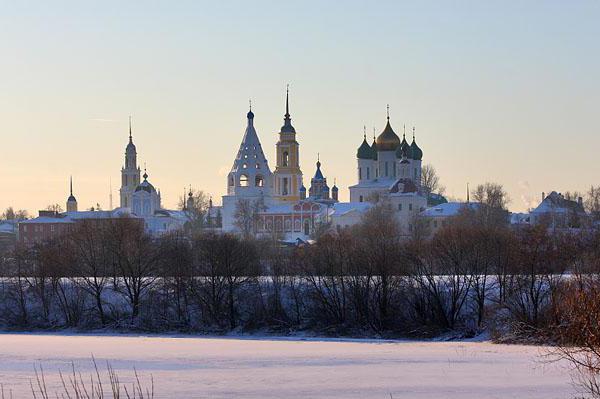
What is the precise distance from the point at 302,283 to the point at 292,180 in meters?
71.8

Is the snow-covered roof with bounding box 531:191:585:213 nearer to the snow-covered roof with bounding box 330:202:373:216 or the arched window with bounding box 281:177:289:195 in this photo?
the snow-covered roof with bounding box 330:202:373:216

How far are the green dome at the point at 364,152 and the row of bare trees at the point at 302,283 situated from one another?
6401cm

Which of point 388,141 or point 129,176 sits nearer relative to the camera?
point 388,141

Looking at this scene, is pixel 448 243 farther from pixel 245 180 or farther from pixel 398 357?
pixel 245 180

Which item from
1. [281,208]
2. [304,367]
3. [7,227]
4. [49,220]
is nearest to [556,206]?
[281,208]

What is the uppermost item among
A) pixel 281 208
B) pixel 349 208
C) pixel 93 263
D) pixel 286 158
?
pixel 286 158

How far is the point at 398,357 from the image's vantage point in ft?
94.2

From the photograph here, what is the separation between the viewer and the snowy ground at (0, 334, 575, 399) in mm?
21562

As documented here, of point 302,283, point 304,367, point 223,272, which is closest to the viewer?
point 304,367

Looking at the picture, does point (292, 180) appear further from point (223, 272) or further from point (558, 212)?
point (223, 272)

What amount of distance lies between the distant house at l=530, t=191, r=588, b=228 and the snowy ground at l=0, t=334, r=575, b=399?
1849 inches

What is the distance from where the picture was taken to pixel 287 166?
373ft

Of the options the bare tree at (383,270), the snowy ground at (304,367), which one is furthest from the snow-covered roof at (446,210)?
the snowy ground at (304,367)

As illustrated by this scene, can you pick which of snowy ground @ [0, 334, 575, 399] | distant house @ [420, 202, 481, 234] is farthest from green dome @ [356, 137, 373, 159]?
snowy ground @ [0, 334, 575, 399]
